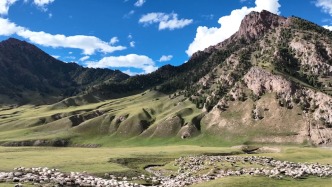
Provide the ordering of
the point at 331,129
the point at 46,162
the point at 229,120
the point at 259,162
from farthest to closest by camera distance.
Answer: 1. the point at 229,120
2. the point at 331,129
3. the point at 259,162
4. the point at 46,162

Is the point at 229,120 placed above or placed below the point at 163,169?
above

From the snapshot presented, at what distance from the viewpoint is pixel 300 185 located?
42.9 meters

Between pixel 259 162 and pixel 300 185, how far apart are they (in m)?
26.6

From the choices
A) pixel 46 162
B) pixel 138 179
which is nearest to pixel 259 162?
pixel 138 179

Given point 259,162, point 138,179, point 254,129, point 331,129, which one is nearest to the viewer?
point 138,179

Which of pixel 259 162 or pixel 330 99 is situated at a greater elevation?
pixel 330 99

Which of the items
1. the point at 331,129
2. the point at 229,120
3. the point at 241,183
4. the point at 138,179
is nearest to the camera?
the point at 241,183

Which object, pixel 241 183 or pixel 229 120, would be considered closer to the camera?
pixel 241 183

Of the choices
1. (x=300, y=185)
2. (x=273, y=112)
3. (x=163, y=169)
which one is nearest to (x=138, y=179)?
(x=163, y=169)

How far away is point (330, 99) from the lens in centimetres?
16950

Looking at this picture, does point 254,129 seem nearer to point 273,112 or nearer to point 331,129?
point 273,112

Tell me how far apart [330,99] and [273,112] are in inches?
A: 1043

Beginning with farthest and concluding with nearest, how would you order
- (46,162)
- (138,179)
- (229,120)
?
(229,120) → (46,162) → (138,179)

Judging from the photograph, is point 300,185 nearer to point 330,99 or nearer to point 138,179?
point 138,179
